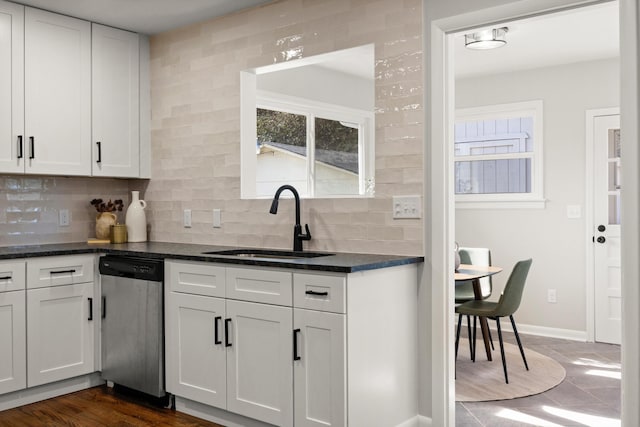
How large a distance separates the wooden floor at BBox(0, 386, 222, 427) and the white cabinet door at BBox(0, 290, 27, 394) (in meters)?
0.17

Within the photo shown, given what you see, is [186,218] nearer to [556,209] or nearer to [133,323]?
[133,323]

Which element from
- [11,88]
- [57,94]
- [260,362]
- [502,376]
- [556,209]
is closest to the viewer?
[260,362]

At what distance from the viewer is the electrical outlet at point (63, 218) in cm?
412

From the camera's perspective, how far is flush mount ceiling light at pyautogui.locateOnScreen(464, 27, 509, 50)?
4.35 m

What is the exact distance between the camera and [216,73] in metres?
3.92

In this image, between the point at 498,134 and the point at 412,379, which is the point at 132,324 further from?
the point at 498,134

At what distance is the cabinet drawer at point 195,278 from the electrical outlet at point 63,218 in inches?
49.1

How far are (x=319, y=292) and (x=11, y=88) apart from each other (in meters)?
2.38

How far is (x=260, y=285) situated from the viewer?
289 centimetres

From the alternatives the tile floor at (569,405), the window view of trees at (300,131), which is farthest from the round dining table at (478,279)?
the window view of trees at (300,131)

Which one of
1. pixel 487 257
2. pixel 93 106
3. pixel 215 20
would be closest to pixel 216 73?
pixel 215 20

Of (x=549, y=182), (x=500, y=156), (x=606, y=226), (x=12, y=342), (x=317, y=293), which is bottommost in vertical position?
(x=12, y=342)

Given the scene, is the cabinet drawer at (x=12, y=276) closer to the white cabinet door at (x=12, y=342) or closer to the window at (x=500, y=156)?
the white cabinet door at (x=12, y=342)

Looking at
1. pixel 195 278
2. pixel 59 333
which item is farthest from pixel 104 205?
pixel 195 278
